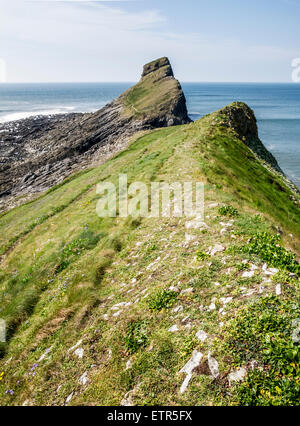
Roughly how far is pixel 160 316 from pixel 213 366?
251 centimetres

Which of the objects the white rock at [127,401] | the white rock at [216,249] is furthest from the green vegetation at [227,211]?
the white rock at [127,401]

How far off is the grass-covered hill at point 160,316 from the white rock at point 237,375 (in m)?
0.02

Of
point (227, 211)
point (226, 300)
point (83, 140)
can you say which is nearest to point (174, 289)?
point (226, 300)

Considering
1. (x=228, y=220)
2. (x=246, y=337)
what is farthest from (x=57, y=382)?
(x=228, y=220)

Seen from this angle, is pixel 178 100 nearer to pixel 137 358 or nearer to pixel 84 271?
pixel 84 271

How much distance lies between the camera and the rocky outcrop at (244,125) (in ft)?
130

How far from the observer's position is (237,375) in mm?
5746

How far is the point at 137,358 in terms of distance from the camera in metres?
7.21

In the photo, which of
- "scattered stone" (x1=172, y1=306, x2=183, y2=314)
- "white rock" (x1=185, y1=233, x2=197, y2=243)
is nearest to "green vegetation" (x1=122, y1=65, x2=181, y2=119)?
"white rock" (x1=185, y1=233, x2=197, y2=243)

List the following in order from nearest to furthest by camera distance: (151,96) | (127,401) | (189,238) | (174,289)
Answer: (127,401) → (174,289) → (189,238) → (151,96)

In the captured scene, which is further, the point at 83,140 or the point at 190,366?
the point at 83,140

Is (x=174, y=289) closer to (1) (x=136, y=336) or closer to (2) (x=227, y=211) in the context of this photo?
(1) (x=136, y=336)

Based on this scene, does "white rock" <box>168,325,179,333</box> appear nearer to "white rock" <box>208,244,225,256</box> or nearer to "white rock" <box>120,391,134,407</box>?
"white rock" <box>120,391,134,407</box>
